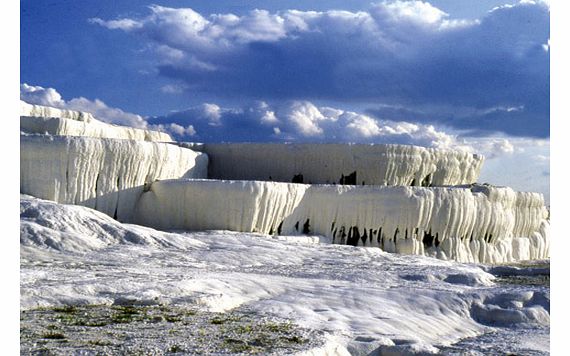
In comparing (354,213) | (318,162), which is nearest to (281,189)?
(354,213)

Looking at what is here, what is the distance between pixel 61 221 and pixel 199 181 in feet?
19.0

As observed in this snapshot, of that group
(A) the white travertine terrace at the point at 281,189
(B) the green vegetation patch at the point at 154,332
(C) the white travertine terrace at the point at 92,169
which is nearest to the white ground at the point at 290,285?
(B) the green vegetation patch at the point at 154,332

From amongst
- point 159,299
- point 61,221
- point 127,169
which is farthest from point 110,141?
point 159,299

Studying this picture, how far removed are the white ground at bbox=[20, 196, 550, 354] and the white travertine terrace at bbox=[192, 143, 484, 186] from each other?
29.2 ft

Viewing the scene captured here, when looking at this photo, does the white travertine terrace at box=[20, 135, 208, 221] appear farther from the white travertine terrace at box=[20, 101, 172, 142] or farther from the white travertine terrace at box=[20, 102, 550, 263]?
the white travertine terrace at box=[20, 101, 172, 142]

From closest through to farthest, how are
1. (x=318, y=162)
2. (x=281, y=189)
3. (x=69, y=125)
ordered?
(x=281, y=189)
(x=69, y=125)
(x=318, y=162)

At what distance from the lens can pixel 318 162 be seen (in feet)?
92.9

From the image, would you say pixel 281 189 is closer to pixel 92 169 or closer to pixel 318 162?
pixel 318 162

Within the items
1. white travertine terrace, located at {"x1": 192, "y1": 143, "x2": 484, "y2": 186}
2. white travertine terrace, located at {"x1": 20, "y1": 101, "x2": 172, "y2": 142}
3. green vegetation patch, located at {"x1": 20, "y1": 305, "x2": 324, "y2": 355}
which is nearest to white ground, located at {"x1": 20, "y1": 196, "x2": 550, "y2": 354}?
green vegetation patch, located at {"x1": 20, "y1": 305, "x2": 324, "y2": 355}

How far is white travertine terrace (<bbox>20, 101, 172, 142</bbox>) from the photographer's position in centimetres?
2341

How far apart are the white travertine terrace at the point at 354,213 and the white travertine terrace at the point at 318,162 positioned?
3025 millimetres

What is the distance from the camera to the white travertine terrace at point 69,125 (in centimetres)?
2341

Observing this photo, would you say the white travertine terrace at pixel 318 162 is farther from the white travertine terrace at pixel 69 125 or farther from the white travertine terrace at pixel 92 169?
the white travertine terrace at pixel 92 169

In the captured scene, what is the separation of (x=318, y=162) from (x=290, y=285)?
15394mm
